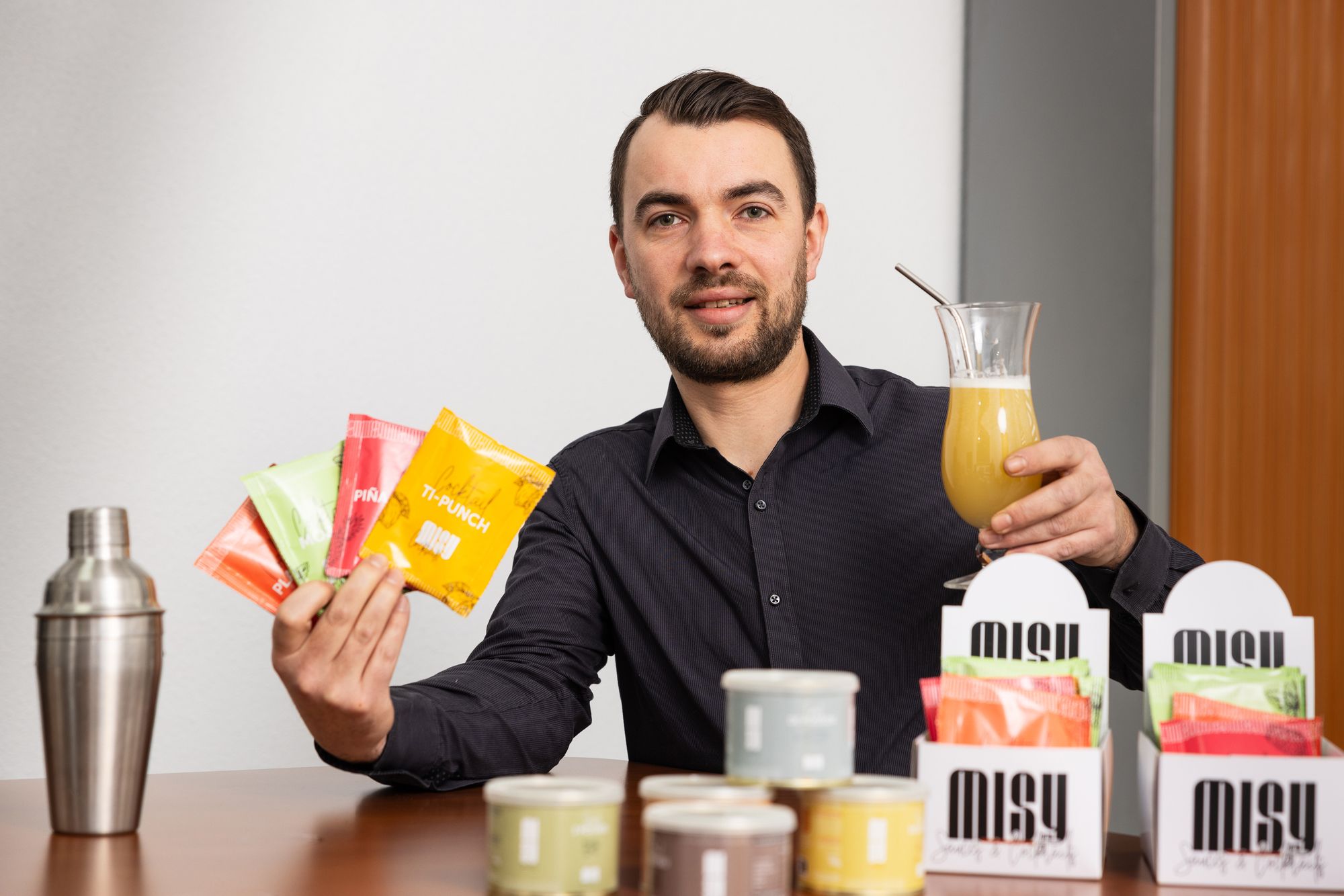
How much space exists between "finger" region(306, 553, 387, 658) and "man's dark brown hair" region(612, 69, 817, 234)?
100cm

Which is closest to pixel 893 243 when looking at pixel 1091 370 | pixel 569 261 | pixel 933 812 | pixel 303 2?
pixel 1091 370

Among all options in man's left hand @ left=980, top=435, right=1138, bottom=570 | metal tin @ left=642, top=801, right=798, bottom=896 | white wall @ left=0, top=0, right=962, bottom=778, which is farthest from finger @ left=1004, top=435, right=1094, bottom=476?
white wall @ left=0, top=0, right=962, bottom=778

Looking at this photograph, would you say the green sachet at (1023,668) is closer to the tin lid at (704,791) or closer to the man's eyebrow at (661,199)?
the tin lid at (704,791)

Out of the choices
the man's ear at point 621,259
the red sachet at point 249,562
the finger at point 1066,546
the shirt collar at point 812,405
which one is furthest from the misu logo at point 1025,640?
the man's ear at point 621,259

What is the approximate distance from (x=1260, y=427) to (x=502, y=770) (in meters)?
1.90

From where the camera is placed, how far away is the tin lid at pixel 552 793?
729 millimetres

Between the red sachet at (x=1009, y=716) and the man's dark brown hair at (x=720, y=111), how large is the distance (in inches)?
44.6

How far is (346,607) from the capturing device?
1.01 m

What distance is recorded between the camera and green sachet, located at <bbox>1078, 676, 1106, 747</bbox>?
A: 0.89 meters

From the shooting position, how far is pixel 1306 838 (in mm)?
811

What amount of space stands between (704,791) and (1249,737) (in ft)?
1.28

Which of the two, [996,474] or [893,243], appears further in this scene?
[893,243]

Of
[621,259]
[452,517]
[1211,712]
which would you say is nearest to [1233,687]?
[1211,712]

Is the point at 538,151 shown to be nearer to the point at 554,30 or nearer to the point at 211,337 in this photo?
the point at 554,30
